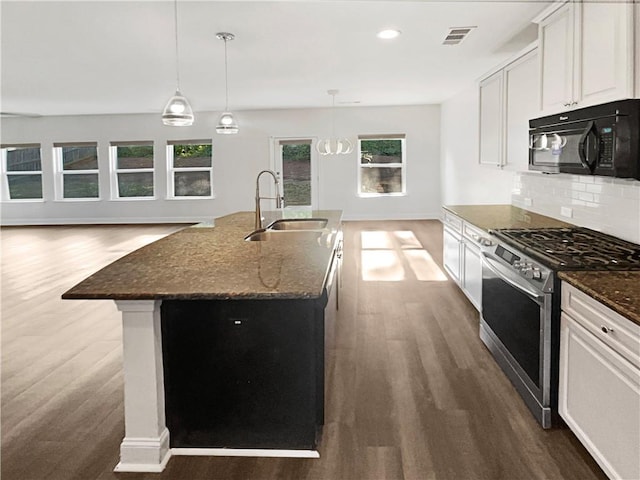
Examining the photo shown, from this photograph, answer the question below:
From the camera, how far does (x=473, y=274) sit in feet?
14.0

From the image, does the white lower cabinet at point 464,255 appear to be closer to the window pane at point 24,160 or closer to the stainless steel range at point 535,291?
the stainless steel range at point 535,291

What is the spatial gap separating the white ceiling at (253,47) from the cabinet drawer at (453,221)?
65.8 inches

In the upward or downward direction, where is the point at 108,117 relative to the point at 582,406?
upward

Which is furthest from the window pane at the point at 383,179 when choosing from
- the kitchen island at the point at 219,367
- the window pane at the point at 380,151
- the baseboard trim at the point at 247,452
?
the baseboard trim at the point at 247,452

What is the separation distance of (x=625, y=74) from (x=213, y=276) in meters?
2.08

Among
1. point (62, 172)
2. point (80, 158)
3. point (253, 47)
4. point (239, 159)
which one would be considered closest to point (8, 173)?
point (62, 172)

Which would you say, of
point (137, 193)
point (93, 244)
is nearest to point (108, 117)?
point (137, 193)

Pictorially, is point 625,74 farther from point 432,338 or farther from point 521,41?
point 521,41

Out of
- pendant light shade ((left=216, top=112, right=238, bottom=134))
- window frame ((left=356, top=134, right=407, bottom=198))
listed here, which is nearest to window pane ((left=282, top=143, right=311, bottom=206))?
window frame ((left=356, top=134, right=407, bottom=198))

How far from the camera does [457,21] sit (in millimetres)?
4406

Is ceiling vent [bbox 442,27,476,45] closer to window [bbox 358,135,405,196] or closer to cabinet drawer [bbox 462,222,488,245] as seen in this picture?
cabinet drawer [bbox 462,222,488,245]

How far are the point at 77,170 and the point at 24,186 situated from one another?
134cm

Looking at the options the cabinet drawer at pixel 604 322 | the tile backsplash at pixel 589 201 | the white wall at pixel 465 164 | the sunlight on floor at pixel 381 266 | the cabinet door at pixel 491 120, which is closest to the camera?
the cabinet drawer at pixel 604 322

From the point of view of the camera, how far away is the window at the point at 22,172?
11.9 metres
